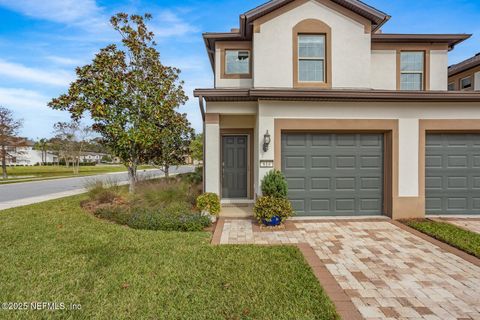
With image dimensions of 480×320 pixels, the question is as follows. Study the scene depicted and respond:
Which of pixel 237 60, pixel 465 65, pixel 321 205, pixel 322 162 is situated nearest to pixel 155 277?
pixel 321 205

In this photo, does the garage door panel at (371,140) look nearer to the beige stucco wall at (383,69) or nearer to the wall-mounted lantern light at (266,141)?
the beige stucco wall at (383,69)

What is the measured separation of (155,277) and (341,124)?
638 centimetres

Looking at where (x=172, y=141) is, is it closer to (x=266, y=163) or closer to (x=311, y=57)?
(x=266, y=163)

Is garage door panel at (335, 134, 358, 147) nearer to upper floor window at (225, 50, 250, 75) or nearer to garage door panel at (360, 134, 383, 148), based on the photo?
garage door panel at (360, 134, 383, 148)

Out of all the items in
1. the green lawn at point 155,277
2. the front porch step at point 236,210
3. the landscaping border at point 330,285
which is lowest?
the landscaping border at point 330,285

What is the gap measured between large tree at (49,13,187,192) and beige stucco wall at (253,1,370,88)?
4667mm

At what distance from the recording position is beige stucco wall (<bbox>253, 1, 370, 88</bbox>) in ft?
26.8

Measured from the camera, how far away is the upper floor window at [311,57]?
827 centimetres

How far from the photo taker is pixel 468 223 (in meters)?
7.07

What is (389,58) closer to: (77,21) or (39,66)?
(77,21)

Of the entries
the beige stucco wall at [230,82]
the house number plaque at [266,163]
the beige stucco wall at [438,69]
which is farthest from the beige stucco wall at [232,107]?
the beige stucco wall at [438,69]

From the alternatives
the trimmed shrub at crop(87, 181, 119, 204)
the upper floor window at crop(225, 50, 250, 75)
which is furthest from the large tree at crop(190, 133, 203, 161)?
the upper floor window at crop(225, 50, 250, 75)

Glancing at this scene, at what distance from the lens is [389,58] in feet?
30.0

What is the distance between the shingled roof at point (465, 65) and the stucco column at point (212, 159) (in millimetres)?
13089
